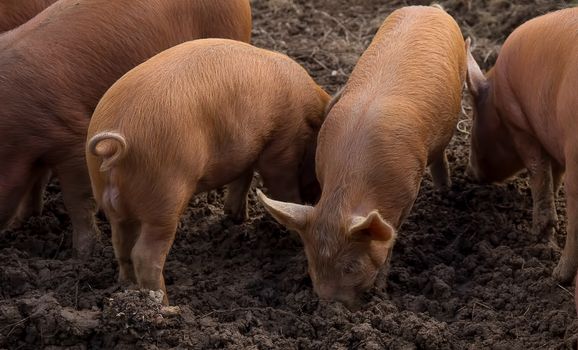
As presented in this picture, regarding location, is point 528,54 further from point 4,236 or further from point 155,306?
point 4,236

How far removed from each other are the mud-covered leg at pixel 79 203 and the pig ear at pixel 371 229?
1.69 meters

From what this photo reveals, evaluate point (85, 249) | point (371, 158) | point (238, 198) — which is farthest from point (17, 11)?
point (371, 158)

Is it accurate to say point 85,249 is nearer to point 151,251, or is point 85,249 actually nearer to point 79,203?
point 79,203

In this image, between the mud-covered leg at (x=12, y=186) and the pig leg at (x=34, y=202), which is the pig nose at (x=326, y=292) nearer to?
Result: the mud-covered leg at (x=12, y=186)

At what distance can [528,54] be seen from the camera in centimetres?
593

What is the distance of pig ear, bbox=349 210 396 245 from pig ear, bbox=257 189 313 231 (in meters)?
0.27

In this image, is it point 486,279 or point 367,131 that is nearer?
point 367,131

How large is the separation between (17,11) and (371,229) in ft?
9.89

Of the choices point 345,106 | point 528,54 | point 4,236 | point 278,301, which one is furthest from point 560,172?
point 4,236

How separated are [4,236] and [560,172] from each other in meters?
3.44

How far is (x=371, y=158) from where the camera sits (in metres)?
5.28

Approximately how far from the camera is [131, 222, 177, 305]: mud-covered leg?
5.16m

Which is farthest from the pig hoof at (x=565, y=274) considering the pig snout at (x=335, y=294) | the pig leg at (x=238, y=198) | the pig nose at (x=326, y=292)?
the pig leg at (x=238, y=198)

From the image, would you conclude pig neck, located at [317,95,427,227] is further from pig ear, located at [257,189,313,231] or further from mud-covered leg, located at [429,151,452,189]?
mud-covered leg, located at [429,151,452,189]
